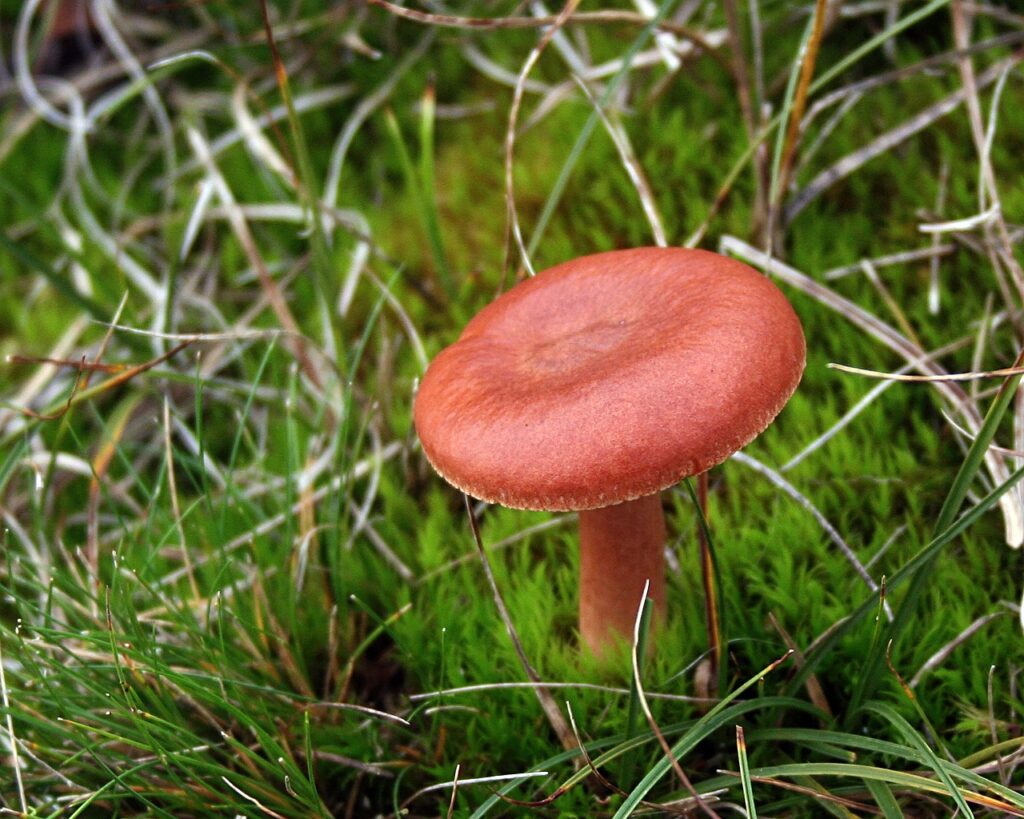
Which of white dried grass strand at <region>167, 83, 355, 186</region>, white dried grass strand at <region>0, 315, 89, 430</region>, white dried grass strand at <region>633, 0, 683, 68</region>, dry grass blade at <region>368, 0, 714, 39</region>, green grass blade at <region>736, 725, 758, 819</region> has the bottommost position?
green grass blade at <region>736, 725, 758, 819</region>

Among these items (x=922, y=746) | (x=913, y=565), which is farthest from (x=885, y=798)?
(x=913, y=565)

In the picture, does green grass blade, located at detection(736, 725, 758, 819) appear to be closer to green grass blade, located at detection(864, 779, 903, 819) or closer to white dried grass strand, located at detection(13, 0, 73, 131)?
green grass blade, located at detection(864, 779, 903, 819)

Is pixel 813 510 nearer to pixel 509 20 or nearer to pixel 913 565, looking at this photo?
pixel 913 565

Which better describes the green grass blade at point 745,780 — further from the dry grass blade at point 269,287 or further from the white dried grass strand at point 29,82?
the white dried grass strand at point 29,82

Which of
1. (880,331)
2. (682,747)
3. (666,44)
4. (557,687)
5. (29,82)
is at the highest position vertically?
(29,82)

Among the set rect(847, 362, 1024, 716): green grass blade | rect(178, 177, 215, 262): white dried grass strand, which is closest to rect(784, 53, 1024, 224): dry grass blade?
rect(847, 362, 1024, 716): green grass blade

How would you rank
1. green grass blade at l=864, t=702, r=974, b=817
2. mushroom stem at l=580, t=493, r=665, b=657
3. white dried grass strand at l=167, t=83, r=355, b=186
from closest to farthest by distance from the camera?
green grass blade at l=864, t=702, r=974, b=817 < mushroom stem at l=580, t=493, r=665, b=657 < white dried grass strand at l=167, t=83, r=355, b=186
